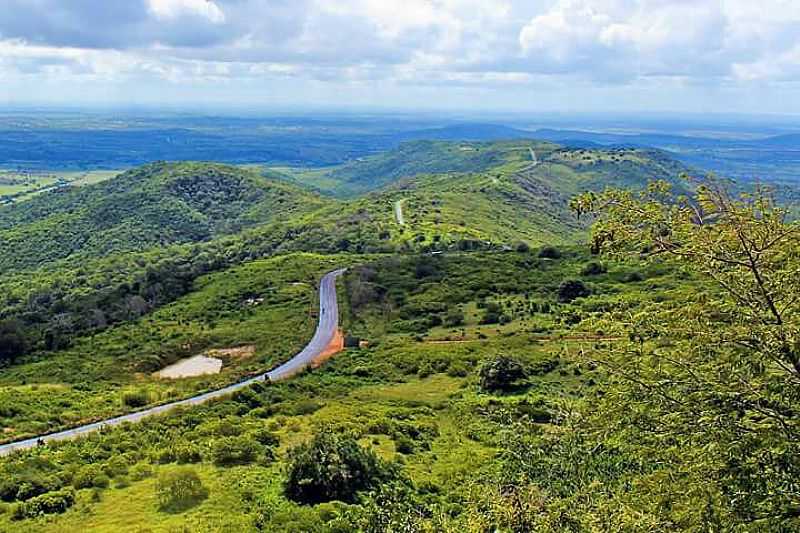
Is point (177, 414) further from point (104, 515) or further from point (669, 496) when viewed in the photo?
point (669, 496)

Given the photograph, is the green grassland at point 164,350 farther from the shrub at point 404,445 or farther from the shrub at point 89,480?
the shrub at point 404,445

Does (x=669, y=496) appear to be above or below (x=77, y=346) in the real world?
above

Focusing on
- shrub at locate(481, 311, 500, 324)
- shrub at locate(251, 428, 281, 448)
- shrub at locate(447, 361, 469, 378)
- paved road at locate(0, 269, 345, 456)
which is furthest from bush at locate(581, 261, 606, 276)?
shrub at locate(251, 428, 281, 448)

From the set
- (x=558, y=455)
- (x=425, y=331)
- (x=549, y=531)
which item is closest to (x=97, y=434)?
(x=558, y=455)

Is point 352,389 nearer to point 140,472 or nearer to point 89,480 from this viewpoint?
point 140,472

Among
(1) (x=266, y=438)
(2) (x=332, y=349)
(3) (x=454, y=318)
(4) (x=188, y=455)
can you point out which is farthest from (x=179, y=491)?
(3) (x=454, y=318)

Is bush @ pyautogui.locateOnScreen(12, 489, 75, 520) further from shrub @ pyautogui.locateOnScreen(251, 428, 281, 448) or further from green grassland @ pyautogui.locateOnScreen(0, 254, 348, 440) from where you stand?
green grassland @ pyautogui.locateOnScreen(0, 254, 348, 440)
